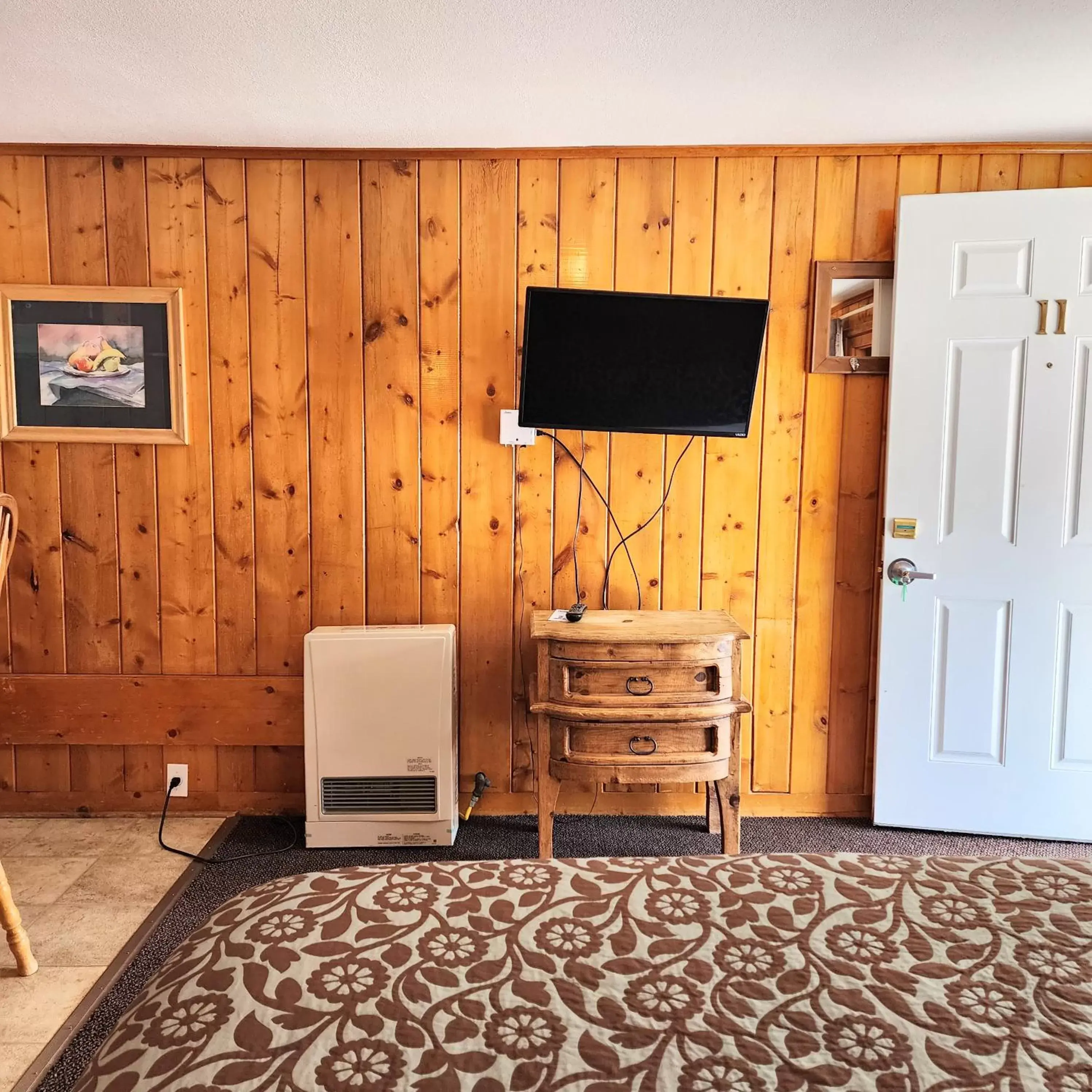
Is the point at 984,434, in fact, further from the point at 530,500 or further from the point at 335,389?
the point at 335,389

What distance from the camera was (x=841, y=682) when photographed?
279 centimetres

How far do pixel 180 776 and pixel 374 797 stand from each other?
0.78 meters

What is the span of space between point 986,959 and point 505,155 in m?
2.55

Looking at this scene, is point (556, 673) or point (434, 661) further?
point (434, 661)

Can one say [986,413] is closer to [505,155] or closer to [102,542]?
[505,155]

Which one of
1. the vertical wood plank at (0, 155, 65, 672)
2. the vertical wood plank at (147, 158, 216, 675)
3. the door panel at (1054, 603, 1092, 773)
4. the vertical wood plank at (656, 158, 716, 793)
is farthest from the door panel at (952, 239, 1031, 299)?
the vertical wood plank at (0, 155, 65, 672)

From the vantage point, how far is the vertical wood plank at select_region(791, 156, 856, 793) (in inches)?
104

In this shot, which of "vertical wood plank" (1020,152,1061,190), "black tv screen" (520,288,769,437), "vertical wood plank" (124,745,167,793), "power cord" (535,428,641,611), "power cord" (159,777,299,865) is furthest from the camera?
"vertical wood plank" (124,745,167,793)

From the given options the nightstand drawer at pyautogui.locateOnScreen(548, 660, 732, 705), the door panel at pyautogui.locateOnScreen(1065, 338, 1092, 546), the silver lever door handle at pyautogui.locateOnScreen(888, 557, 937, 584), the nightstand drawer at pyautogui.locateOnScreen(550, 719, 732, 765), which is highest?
the door panel at pyautogui.locateOnScreen(1065, 338, 1092, 546)

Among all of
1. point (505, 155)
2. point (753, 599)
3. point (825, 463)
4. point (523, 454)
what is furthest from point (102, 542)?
point (825, 463)

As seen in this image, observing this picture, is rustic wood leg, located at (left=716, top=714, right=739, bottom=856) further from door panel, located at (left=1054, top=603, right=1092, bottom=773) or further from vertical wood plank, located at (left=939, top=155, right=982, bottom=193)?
vertical wood plank, located at (left=939, top=155, right=982, bottom=193)

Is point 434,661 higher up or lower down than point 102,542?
lower down

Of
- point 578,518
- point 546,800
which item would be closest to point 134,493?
point 578,518

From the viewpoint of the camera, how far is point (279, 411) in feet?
8.95
